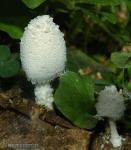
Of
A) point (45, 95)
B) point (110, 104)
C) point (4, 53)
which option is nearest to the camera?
point (110, 104)

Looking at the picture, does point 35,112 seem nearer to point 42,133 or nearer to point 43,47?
point 42,133

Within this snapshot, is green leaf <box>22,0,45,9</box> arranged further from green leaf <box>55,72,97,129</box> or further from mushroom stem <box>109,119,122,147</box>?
mushroom stem <box>109,119,122,147</box>

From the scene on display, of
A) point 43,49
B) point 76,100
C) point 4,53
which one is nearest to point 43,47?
point 43,49

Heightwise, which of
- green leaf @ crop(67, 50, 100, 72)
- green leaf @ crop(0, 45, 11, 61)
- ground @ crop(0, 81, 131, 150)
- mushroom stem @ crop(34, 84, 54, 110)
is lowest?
green leaf @ crop(67, 50, 100, 72)

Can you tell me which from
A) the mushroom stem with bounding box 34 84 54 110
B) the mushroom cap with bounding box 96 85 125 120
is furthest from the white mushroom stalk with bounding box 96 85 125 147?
the mushroom stem with bounding box 34 84 54 110

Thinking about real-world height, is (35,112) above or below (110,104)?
below

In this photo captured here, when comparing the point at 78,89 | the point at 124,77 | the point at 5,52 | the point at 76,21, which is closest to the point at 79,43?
the point at 76,21

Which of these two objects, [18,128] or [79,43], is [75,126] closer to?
[18,128]
